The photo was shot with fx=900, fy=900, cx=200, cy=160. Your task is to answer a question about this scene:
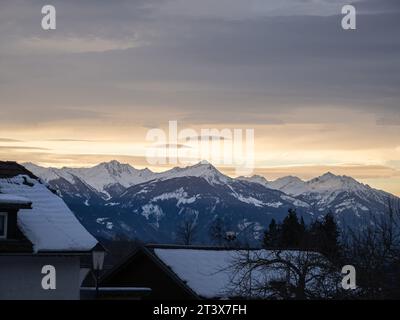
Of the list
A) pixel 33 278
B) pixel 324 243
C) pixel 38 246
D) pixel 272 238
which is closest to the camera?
pixel 33 278

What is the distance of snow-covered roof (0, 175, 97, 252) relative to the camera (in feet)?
98.2

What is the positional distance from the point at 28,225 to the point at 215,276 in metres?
12.1

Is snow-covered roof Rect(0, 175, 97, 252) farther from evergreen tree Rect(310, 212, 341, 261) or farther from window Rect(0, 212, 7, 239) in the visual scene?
evergreen tree Rect(310, 212, 341, 261)

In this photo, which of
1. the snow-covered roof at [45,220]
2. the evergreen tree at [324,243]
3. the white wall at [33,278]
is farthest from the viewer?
the snow-covered roof at [45,220]

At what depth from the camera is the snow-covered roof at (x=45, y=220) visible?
29938 millimetres

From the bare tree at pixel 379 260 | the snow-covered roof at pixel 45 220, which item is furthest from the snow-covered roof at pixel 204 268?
the bare tree at pixel 379 260

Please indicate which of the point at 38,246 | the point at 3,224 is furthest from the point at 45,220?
the point at 3,224

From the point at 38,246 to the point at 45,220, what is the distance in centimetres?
198

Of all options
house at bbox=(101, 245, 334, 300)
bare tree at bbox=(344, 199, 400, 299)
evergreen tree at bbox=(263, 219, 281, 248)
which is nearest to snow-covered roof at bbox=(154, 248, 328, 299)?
house at bbox=(101, 245, 334, 300)

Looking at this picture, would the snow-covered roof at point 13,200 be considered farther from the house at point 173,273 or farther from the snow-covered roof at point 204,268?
the snow-covered roof at point 204,268

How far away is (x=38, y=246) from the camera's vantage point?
2944cm

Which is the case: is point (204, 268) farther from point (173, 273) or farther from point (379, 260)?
point (379, 260)
